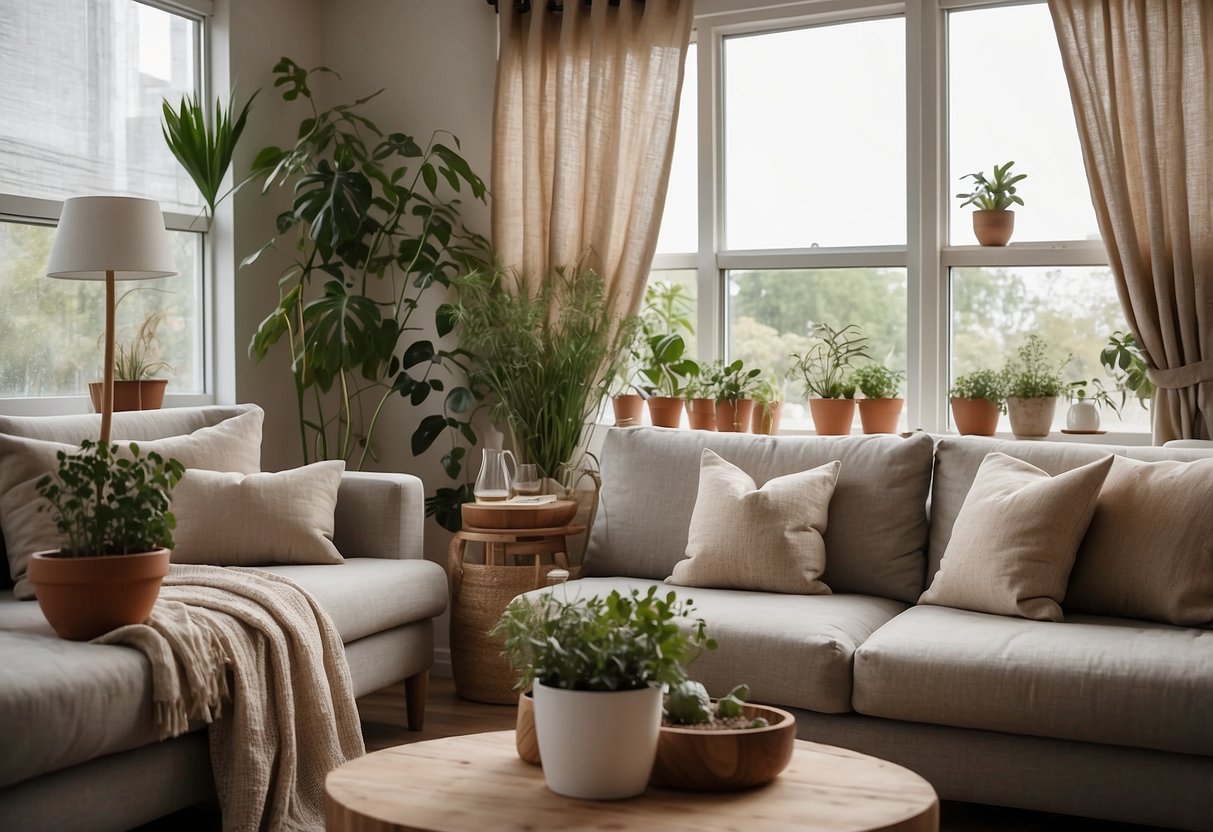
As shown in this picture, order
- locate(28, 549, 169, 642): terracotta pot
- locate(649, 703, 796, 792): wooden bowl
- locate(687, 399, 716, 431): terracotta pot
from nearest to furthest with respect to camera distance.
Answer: locate(649, 703, 796, 792): wooden bowl → locate(28, 549, 169, 642): terracotta pot → locate(687, 399, 716, 431): terracotta pot

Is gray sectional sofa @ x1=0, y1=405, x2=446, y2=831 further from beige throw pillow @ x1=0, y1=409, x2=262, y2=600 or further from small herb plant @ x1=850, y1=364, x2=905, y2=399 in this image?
small herb plant @ x1=850, y1=364, x2=905, y2=399

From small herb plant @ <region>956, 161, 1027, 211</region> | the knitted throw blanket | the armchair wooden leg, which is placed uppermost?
small herb plant @ <region>956, 161, 1027, 211</region>

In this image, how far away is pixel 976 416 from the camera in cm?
371

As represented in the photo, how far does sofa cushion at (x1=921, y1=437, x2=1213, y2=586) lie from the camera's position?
3109mm

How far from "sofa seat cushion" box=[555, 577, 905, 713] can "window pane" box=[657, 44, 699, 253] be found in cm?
176

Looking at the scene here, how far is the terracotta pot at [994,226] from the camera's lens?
3.76 meters

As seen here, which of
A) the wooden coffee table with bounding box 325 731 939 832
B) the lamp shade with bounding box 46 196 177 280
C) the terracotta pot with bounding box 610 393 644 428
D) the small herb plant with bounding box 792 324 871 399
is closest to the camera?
the wooden coffee table with bounding box 325 731 939 832

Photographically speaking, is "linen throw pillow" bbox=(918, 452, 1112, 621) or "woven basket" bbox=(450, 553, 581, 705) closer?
"linen throw pillow" bbox=(918, 452, 1112, 621)

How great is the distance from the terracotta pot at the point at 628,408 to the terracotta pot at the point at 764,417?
458 millimetres

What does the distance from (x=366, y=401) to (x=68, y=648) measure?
7.87 feet

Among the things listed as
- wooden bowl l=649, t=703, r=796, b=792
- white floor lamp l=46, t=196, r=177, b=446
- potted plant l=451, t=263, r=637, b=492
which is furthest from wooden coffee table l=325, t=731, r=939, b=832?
potted plant l=451, t=263, r=637, b=492

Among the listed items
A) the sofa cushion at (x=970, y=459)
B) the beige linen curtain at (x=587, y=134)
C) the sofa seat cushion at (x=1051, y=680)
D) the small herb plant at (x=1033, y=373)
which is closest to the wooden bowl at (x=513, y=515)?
the beige linen curtain at (x=587, y=134)

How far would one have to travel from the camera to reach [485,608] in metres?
3.71

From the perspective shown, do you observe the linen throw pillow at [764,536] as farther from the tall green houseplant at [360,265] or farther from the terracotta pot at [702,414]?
the tall green houseplant at [360,265]
